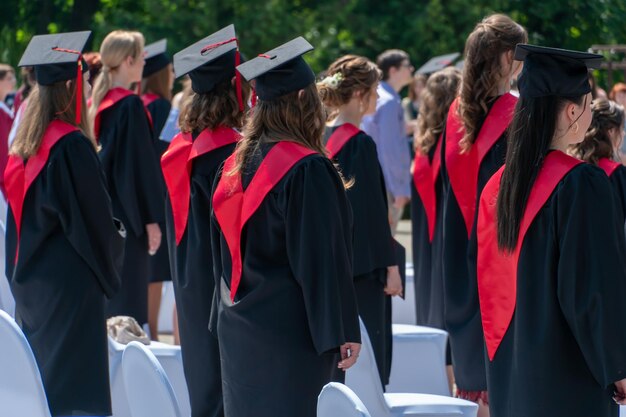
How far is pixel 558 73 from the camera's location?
11.1ft

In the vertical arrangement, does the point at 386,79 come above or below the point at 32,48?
below

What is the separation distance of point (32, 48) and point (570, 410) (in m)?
3.03

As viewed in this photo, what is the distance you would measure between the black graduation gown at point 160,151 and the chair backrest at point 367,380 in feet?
10.3

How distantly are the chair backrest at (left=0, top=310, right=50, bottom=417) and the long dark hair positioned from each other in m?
1.34

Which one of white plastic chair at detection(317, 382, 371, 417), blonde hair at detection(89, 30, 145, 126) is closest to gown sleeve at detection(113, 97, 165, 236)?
blonde hair at detection(89, 30, 145, 126)

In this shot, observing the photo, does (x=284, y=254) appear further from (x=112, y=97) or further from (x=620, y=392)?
(x=112, y=97)

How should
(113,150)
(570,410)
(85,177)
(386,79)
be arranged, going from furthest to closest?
(386,79) < (113,150) < (85,177) < (570,410)

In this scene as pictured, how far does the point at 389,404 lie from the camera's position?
4.55m

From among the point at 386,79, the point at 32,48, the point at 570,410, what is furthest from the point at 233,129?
the point at 386,79

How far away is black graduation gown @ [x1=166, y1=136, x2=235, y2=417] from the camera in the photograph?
15.3 feet

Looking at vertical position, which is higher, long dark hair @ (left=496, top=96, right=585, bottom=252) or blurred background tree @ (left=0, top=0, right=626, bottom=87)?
long dark hair @ (left=496, top=96, right=585, bottom=252)

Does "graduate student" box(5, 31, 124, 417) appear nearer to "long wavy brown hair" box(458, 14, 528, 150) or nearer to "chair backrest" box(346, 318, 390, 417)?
"chair backrest" box(346, 318, 390, 417)

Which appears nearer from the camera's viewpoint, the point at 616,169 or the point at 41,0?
the point at 616,169

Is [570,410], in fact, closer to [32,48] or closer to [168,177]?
[168,177]
